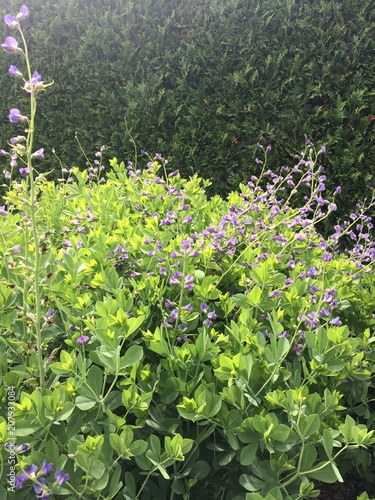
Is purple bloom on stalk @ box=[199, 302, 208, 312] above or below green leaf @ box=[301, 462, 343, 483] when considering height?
below

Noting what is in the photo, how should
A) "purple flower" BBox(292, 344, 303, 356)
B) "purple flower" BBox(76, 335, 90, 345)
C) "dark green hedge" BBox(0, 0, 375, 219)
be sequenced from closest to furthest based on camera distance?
"purple flower" BBox(76, 335, 90, 345)
"purple flower" BBox(292, 344, 303, 356)
"dark green hedge" BBox(0, 0, 375, 219)

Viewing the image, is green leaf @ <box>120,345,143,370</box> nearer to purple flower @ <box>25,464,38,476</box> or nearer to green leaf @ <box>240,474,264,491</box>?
purple flower @ <box>25,464,38,476</box>

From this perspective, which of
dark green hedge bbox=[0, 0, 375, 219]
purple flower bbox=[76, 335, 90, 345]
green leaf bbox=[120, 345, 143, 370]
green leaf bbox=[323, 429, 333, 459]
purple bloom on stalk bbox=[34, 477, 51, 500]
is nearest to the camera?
purple bloom on stalk bbox=[34, 477, 51, 500]

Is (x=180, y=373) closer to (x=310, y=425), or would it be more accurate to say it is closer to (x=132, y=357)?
(x=132, y=357)

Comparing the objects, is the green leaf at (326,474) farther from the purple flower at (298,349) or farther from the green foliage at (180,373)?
the purple flower at (298,349)

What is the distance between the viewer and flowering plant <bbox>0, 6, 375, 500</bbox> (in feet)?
4.21

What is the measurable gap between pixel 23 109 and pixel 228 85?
3.01m

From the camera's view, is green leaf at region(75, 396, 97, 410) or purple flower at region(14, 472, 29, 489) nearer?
purple flower at region(14, 472, 29, 489)

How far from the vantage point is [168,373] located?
1.52m

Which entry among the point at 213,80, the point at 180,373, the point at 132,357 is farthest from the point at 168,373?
the point at 213,80

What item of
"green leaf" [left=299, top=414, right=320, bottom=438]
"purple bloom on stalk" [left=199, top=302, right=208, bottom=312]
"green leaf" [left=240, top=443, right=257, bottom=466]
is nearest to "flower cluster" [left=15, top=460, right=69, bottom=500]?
"green leaf" [left=240, top=443, right=257, bottom=466]

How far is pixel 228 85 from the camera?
15.7 feet

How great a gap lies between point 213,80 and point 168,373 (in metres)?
3.96

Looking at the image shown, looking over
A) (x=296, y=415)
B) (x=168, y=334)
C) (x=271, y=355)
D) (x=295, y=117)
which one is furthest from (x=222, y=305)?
(x=295, y=117)
